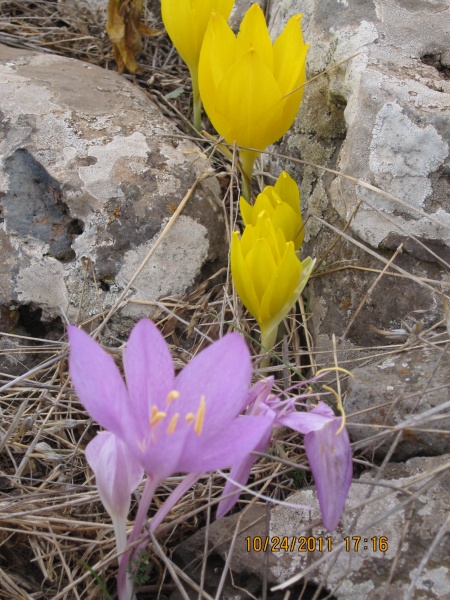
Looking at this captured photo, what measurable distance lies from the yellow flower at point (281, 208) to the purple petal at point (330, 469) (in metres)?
0.62

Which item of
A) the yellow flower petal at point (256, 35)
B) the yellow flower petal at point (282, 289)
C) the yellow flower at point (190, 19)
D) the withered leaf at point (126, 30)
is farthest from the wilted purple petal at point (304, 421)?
the withered leaf at point (126, 30)

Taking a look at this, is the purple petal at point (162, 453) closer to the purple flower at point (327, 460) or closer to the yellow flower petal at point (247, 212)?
the purple flower at point (327, 460)

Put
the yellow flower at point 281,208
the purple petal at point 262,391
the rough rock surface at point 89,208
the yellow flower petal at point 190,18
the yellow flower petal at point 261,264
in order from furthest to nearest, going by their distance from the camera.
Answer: the yellow flower petal at point 190,18 < the rough rock surface at point 89,208 < the yellow flower at point 281,208 < the yellow flower petal at point 261,264 < the purple petal at point 262,391

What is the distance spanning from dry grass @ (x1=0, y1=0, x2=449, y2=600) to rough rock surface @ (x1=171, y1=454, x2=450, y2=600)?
0.03m

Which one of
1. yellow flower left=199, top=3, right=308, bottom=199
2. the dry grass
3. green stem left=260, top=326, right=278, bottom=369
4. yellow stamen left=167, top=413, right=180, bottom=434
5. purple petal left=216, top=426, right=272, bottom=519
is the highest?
yellow flower left=199, top=3, right=308, bottom=199

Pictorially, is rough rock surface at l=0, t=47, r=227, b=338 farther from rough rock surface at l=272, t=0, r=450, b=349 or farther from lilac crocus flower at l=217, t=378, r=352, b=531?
lilac crocus flower at l=217, t=378, r=352, b=531

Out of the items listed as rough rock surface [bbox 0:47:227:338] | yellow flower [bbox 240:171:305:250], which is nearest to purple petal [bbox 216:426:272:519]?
yellow flower [bbox 240:171:305:250]

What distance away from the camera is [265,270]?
4.66 feet

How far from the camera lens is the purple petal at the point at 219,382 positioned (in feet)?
2.91

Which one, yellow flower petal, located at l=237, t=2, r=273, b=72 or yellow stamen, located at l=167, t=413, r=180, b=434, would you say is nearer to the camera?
yellow stamen, located at l=167, t=413, r=180, b=434

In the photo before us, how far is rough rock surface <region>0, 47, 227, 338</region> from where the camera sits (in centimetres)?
169

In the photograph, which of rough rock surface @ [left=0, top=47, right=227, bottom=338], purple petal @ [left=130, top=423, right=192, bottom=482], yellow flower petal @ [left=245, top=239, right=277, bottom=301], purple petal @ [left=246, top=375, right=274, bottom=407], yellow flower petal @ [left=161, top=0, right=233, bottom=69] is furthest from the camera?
yellow flower petal @ [left=161, top=0, right=233, bottom=69]

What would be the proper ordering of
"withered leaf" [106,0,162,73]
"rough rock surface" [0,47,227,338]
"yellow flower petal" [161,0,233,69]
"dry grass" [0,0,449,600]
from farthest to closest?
"withered leaf" [106,0,162,73], "yellow flower petal" [161,0,233,69], "rough rock surface" [0,47,227,338], "dry grass" [0,0,449,600]

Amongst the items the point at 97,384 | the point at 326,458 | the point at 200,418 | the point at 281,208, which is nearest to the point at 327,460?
the point at 326,458
